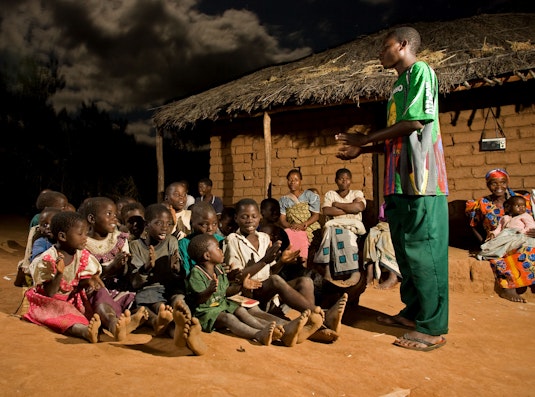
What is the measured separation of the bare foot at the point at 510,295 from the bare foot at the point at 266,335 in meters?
3.64

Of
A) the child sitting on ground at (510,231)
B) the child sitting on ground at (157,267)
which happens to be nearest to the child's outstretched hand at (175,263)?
the child sitting on ground at (157,267)

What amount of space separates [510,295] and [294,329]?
3.60 metres

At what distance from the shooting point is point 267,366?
2551 millimetres

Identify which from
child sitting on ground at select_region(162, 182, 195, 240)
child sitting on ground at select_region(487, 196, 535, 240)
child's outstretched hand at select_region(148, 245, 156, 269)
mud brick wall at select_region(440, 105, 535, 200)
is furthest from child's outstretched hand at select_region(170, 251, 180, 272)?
mud brick wall at select_region(440, 105, 535, 200)

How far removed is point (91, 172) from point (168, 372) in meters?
15.7

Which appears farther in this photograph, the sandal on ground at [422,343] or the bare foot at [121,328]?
the sandal on ground at [422,343]

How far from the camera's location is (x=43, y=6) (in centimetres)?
2003

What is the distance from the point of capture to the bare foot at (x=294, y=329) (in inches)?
114

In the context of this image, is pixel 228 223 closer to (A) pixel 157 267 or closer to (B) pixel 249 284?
(A) pixel 157 267

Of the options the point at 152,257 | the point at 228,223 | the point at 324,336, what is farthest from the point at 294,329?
the point at 228,223

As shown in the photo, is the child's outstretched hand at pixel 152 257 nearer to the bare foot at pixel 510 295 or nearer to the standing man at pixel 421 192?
the standing man at pixel 421 192

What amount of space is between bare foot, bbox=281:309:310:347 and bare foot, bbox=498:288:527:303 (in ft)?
11.4

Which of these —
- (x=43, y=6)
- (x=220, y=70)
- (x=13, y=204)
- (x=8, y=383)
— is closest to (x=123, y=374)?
(x=8, y=383)

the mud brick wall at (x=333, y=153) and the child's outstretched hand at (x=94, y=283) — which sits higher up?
the mud brick wall at (x=333, y=153)
